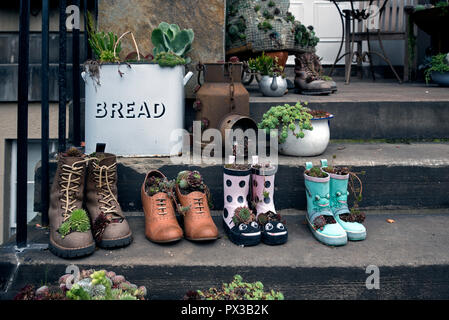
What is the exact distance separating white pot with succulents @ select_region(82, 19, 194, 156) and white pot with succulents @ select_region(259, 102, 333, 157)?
0.52 meters

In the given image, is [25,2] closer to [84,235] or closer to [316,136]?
[84,235]

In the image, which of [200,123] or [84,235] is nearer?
[84,235]

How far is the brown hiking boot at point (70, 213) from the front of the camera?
1651 millimetres

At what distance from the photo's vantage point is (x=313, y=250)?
1749 mm

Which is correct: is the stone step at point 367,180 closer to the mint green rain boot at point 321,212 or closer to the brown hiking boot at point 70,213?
the mint green rain boot at point 321,212

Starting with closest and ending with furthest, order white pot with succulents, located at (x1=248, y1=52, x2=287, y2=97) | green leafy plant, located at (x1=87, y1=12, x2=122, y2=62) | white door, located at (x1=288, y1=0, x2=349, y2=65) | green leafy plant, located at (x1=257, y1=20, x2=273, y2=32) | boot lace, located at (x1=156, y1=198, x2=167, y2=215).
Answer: boot lace, located at (x1=156, y1=198, x2=167, y2=215) → green leafy plant, located at (x1=87, y1=12, x2=122, y2=62) → white pot with succulents, located at (x1=248, y1=52, x2=287, y2=97) → green leafy plant, located at (x1=257, y1=20, x2=273, y2=32) → white door, located at (x1=288, y1=0, x2=349, y2=65)

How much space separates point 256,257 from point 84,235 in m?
0.67

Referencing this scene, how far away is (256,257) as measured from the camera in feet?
5.51

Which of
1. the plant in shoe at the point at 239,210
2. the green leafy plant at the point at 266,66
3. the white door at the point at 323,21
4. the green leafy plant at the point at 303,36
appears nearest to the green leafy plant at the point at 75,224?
the plant in shoe at the point at 239,210

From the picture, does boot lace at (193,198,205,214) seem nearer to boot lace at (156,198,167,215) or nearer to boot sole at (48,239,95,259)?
boot lace at (156,198,167,215)

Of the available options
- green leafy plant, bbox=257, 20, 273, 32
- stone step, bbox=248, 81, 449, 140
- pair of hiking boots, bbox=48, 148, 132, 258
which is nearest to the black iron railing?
pair of hiking boots, bbox=48, 148, 132, 258

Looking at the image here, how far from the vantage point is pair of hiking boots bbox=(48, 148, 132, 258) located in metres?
1.67
